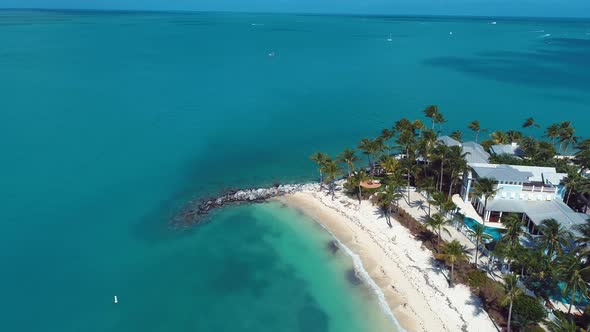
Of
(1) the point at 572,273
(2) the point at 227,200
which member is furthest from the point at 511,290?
(2) the point at 227,200

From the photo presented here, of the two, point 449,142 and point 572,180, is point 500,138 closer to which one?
point 449,142

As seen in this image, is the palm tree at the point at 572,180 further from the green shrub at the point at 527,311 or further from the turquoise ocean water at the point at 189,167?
the turquoise ocean water at the point at 189,167

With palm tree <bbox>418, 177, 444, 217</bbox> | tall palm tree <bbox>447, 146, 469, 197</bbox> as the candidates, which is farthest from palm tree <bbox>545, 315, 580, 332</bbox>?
tall palm tree <bbox>447, 146, 469, 197</bbox>

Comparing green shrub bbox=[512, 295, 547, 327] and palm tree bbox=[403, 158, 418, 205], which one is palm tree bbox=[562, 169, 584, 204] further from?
green shrub bbox=[512, 295, 547, 327]

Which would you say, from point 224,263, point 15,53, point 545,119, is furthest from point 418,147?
point 15,53

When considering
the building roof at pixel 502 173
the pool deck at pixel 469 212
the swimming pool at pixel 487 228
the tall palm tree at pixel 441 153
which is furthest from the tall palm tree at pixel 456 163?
the swimming pool at pixel 487 228
